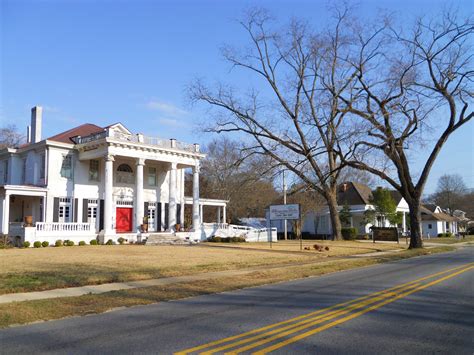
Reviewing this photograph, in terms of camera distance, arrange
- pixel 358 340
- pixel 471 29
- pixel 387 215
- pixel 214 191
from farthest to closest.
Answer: pixel 214 191
pixel 387 215
pixel 471 29
pixel 358 340

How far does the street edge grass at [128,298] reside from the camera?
9.11 metres

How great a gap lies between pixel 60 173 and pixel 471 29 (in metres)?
30.5

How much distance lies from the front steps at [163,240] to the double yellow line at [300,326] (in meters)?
25.4

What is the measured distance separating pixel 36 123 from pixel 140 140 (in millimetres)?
9575

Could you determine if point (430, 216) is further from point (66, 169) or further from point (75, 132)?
point (66, 169)

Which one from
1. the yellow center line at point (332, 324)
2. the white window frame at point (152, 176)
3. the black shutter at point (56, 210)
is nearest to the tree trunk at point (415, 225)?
the white window frame at point (152, 176)

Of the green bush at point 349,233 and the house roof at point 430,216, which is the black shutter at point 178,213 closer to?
the green bush at point 349,233

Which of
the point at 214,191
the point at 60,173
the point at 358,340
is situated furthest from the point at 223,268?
the point at 214,191

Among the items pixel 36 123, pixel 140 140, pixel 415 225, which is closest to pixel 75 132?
pixel 36 123

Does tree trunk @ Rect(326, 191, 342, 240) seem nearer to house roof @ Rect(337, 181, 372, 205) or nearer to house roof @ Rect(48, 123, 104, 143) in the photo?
house roof @ Rect(337, 181, 372, 205)

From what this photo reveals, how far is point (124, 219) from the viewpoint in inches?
1511

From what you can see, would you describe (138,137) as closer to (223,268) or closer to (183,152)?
(183,152)

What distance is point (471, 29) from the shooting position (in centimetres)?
2972

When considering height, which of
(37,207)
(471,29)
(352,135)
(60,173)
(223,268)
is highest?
(471,29)
